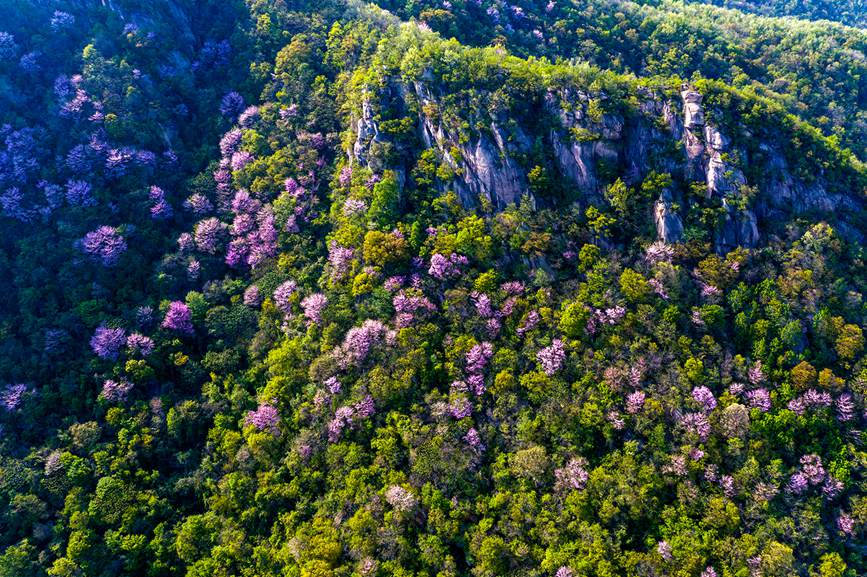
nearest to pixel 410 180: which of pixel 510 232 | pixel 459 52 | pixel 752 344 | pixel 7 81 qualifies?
pixel 510 232

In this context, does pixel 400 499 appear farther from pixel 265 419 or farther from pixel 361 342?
pixel 265 419

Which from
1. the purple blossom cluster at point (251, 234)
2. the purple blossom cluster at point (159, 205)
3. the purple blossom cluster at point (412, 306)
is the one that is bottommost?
the purple blossom cluster at point (412, 306)

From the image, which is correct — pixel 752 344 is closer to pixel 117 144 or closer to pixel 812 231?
pixel 812 231

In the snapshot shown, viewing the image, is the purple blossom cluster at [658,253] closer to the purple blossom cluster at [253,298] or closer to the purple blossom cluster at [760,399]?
the purple blossom cluster at [760,399]

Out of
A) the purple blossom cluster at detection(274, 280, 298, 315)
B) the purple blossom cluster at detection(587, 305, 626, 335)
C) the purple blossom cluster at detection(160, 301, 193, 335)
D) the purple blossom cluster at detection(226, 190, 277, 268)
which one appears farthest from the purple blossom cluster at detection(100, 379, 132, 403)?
the purple blossom cluster at detection(587, 305, 626, 335)

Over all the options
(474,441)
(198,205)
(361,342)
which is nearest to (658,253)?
(474,441)

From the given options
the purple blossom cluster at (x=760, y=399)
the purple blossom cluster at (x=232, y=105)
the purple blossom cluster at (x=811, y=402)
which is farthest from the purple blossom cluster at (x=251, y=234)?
the purple blossom cluster at (x=811, y=402)
